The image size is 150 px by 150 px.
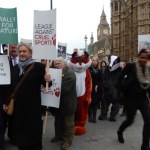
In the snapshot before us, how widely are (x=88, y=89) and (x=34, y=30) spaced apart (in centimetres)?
229

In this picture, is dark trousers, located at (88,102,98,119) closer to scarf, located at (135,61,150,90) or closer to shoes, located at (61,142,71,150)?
shoes, located at (61,142,71,150)

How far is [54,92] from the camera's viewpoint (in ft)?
18.9

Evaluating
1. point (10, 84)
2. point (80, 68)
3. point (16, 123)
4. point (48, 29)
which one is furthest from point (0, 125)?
point (80, 68)

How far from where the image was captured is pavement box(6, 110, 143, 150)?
6.22 m

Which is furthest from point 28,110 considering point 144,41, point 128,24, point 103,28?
point 103,28

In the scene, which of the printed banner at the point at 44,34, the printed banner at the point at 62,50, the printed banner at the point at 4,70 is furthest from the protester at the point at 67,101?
the printed banner at the point at 62,50

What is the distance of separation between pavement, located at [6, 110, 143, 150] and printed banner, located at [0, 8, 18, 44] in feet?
6.20

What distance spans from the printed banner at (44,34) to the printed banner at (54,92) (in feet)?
1.56

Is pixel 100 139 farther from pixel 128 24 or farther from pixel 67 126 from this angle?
pixel 128 24

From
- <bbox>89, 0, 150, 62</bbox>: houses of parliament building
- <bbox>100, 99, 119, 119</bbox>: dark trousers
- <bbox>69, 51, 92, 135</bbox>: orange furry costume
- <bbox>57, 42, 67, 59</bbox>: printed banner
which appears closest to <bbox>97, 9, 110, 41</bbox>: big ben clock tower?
<bbox>89, 0, 150, 62</bbox>: houses of parliament building

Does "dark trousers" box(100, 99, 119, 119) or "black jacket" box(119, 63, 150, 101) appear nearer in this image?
"black jacket" box(119, 63, 150, 101)

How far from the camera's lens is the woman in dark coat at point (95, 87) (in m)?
8.79

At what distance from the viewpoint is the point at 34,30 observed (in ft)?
18.2

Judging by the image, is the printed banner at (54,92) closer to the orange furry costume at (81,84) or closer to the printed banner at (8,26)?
the printed banner at (8,26)
